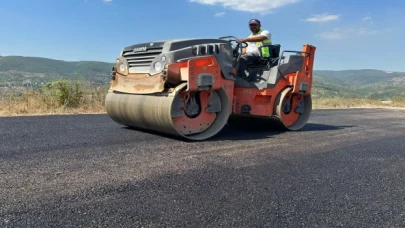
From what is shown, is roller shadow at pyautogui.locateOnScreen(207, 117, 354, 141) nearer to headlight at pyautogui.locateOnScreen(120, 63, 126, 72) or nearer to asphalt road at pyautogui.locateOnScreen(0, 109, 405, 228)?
asphalt road at pyautogui.locateOnScreen(0, 109, 405, 228)

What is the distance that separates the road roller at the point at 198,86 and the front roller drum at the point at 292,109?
2 centimetres

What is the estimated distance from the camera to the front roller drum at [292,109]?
670 cm

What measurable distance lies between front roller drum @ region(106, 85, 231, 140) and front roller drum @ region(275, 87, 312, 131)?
128cm

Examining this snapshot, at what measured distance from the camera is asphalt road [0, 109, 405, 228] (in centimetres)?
250

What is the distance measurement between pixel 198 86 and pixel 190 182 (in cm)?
233

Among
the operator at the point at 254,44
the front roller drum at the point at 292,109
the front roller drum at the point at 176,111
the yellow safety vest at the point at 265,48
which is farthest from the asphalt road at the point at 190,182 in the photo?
the yellow safety vest at the point at 265,48

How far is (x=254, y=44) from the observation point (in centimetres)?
684

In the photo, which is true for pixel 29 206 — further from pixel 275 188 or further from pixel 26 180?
pixel 275 188

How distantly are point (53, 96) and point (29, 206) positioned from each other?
7982 mm

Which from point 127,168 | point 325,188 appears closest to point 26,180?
point 127,168

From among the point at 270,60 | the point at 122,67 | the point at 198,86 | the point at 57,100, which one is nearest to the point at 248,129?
the point at 270,60

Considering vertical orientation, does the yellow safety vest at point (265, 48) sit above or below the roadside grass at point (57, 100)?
above

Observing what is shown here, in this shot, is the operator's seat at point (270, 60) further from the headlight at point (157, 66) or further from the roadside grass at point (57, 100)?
the roadside grass at point (57, 100)

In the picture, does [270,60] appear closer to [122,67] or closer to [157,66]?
[157,66]
